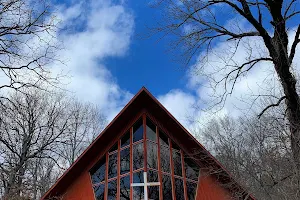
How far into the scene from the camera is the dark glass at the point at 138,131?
483 inches

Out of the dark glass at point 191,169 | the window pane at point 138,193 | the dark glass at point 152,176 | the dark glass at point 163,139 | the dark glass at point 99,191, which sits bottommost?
the window pane at point 138,193

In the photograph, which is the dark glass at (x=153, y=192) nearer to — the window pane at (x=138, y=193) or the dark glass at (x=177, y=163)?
the window pane at (x=138, y=193)

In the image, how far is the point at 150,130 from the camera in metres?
12.5

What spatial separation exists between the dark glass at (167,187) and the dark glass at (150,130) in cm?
148

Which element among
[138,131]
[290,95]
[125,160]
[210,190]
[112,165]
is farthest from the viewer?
[210,190]

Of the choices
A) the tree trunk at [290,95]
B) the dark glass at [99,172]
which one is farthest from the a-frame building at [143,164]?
the tree trunk at [290,95]

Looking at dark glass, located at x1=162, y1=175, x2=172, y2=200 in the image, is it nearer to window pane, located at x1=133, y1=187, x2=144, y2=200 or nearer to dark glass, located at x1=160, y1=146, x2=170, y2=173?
dark glass, located at x1=160, y1=146, x2=170, y2=173

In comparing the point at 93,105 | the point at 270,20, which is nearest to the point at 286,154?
the point at 270,20

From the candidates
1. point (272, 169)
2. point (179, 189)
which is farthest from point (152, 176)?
point (272, 169)

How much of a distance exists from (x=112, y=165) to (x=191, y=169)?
302 centimetres

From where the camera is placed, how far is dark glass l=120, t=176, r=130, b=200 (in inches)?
457

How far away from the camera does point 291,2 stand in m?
8.66

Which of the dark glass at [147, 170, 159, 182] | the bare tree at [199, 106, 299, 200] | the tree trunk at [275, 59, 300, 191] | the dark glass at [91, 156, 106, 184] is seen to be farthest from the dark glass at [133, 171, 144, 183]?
the tree trunk at [275, 59, 300, 191]

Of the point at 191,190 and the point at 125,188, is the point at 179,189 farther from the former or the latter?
the point at 125,188
